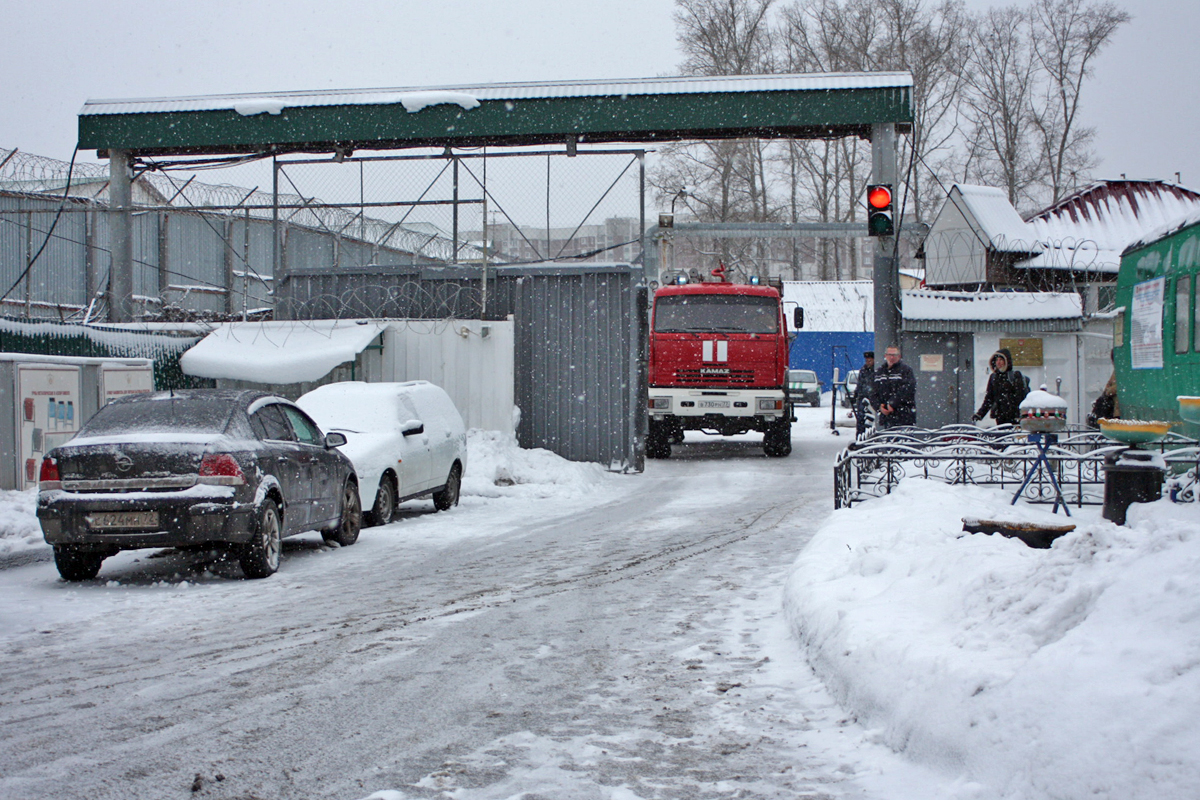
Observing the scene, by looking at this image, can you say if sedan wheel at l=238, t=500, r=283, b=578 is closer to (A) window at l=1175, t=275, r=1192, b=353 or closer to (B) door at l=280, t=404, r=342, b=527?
(B) door at l=280, t=404, r=342, b=527

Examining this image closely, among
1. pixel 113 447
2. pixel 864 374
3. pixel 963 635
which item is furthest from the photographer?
pixel 864 374

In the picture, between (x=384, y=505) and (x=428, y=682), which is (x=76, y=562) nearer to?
(x=384, y=505)

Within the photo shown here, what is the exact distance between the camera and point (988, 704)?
3869 millimetres

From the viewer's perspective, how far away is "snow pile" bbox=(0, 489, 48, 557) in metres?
9.94

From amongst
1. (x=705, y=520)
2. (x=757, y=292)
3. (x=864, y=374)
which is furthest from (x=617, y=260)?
(x=705, y=520)

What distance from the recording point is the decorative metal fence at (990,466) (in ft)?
31.7

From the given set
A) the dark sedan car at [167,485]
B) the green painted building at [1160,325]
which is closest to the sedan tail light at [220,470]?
the dark sedan car at [167,485]

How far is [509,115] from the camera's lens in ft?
70.8

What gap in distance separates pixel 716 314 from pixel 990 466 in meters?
11.1

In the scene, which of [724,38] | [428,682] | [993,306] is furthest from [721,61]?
[428,682]

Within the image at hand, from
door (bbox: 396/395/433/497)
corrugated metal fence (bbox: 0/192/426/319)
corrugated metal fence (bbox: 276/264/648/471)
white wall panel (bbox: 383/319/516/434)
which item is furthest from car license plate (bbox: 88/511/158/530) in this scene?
corrugated metal fence (bbox: 0/192/426/319)

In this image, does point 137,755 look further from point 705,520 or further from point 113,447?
point 705,520

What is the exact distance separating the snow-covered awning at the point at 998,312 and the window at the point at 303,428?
15.4m

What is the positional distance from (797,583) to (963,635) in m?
2.31
